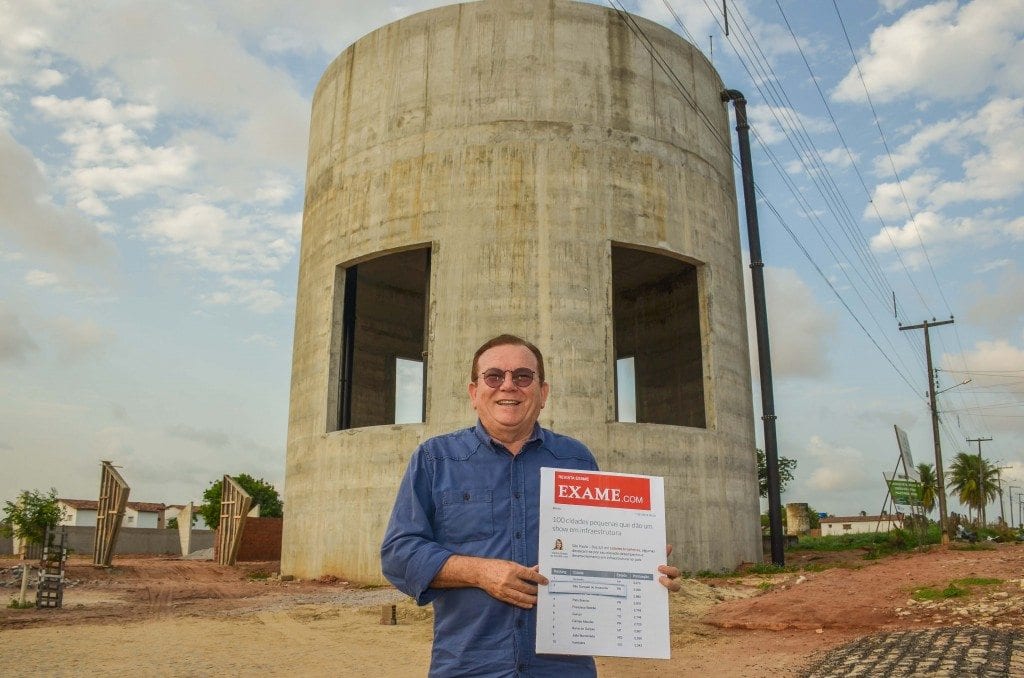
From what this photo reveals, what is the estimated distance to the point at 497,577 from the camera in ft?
9.21

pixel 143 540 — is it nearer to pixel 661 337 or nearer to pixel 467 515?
pixel 661 337

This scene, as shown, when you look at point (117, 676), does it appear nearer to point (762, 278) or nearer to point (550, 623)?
point (550, 623)

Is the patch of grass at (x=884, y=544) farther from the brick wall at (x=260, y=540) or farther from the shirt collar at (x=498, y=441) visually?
the shirt collar at (x=498, y=441)

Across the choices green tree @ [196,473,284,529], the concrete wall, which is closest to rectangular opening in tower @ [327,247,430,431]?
A: the concrete wall

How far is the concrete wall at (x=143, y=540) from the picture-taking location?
40125 millimetres

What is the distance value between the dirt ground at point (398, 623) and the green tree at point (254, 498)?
42.4 m

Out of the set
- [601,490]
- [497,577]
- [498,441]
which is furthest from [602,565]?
[498,441]

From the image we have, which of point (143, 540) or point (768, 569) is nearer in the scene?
point (768, 569)

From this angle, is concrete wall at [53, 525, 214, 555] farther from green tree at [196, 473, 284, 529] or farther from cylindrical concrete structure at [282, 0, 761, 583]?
cylindrical concrete structure at [282, 0, 761, 583]

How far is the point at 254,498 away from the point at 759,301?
44815 mm

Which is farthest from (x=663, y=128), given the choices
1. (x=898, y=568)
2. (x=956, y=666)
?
(x=956, y=666)

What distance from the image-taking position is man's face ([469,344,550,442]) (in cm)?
319

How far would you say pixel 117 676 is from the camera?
8.31 metres

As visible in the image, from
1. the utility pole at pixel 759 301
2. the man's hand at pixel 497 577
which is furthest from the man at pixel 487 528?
the utility pole at pixel 759 301
